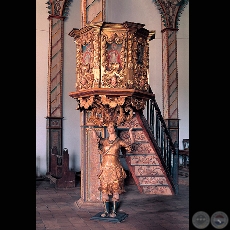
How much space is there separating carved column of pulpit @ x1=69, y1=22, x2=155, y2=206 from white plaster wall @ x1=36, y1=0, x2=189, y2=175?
4442 millimetres

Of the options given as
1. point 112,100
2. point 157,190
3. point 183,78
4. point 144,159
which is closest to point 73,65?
point 183,78

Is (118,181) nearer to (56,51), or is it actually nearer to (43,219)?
(43,219)

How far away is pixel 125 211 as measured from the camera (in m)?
6.28

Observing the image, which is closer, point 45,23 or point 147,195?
point 147,195

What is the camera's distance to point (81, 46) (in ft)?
20.4

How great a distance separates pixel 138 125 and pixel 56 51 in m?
4.83

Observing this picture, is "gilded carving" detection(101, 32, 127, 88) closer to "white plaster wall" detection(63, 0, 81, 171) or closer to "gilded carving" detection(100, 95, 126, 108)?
"gilded carving" detection(100, 95, 126, 108)

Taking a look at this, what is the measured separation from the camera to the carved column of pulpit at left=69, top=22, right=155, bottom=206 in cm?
572

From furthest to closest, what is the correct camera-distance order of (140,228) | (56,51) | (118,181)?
(56,51)
(118,181)
(140,228)

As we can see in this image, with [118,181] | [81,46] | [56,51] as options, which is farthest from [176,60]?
[118,181]

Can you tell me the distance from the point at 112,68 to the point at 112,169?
1679mm

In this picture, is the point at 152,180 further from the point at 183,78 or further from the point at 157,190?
the point at 183,78

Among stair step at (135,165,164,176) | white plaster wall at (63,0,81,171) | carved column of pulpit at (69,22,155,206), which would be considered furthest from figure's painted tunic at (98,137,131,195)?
white plaster wall at (63,0,81,171)
